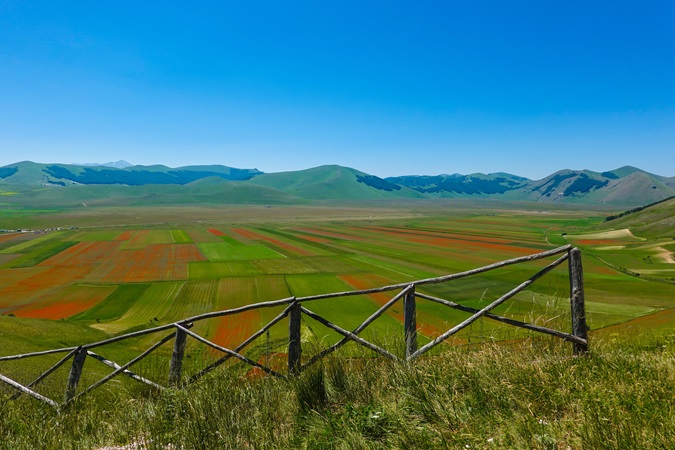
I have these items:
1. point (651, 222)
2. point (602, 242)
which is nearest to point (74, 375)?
point (602, 242)

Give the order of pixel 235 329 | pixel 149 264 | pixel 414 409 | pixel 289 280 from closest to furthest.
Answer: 1. pixel 414 409
2. pixel 235 329
3. pixel 289 280
4. pixel 149 264

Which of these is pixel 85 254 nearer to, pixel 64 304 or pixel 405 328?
pixel 64 304

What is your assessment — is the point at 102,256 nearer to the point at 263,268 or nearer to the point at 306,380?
the point at 263,268

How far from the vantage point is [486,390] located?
4.66 metres

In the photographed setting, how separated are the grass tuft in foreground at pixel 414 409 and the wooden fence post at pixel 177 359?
2.41 feet

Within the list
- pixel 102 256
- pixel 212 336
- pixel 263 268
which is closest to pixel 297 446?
pixel 212 336

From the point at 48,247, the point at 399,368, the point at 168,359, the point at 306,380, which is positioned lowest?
the point at 48,247

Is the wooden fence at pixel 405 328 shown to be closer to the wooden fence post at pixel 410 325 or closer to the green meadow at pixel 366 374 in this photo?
the wooden fence post at pixel 410 325

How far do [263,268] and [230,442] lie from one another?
189ft

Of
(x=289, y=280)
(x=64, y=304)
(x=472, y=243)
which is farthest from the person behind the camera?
(x=472, y=243)

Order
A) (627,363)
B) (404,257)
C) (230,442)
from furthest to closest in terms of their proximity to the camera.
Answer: (404,257), (627,363), (230,442)

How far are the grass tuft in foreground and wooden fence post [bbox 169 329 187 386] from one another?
0.74 m

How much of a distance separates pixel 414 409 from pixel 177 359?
4.75 metres

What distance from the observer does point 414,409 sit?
179 inches
